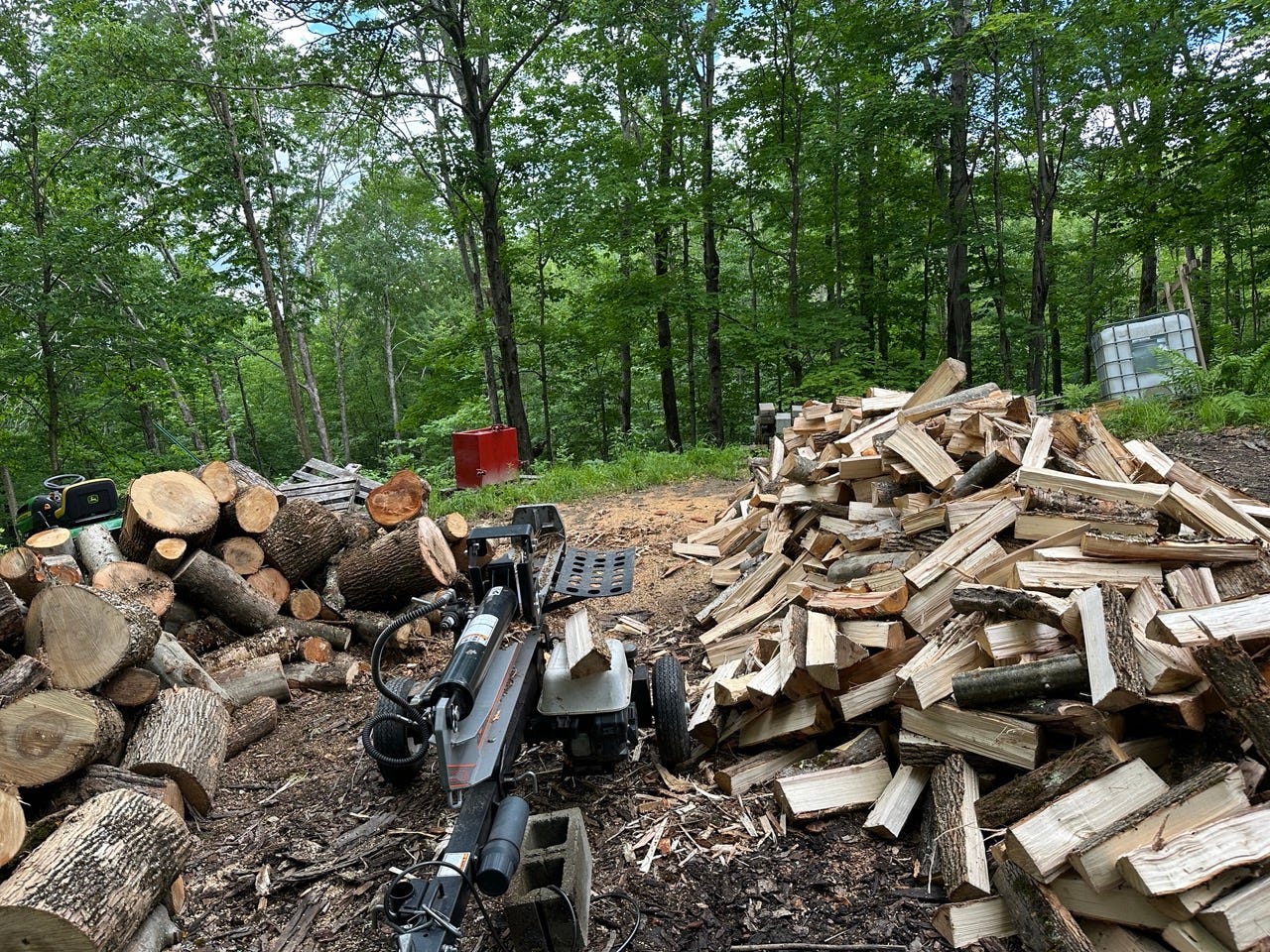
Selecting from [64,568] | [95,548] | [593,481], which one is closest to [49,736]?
[64,568]

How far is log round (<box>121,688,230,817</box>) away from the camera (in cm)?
340

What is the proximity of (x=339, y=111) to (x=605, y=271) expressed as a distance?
30.9 ft

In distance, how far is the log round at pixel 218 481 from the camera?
Answer: 5.36 metres

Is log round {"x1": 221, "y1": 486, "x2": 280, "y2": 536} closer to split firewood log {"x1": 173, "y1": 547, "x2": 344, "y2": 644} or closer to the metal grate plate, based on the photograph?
split firewood log {"x1": 173, "y1": 547, "x2": 344, "y2": 644}

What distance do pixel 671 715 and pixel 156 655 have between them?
3.21 meters

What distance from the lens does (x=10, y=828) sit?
2516 mm

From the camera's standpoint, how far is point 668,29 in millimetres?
11648

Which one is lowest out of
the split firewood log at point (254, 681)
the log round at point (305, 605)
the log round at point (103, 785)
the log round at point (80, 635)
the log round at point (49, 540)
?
the split firewood log at point (254, 681)

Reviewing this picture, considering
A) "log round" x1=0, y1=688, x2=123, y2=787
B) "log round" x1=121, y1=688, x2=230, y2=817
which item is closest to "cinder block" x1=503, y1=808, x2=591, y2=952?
"log round" x1=121, y1=688, x2=230, y2=817

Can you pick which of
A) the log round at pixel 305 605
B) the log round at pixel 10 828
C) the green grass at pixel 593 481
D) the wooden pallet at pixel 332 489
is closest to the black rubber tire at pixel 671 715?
the log round at pixel 10 828

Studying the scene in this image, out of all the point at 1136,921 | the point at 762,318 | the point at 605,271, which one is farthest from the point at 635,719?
the point at 605,271

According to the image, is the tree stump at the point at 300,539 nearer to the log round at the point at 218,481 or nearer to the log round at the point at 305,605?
the log round at the point at 305,605

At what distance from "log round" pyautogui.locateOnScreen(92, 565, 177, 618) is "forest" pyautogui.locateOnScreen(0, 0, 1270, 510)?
7300 millimetres

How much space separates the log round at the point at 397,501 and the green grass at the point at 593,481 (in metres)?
2.59
